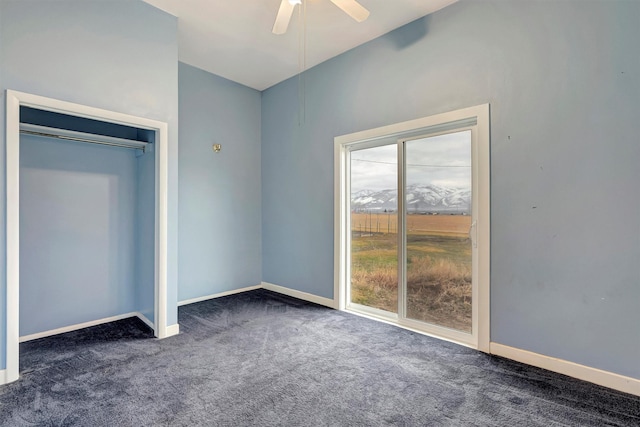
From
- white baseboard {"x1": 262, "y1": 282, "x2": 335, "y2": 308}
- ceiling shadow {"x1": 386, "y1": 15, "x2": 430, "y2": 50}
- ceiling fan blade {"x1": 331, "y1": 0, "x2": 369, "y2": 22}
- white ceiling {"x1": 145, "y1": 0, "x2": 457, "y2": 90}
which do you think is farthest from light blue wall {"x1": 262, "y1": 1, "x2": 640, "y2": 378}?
white baseboard {"x1": 262, "y1": 282, "x2": 335, "y2": 308}

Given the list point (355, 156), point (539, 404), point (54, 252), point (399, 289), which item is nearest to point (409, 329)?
point (399, 289)

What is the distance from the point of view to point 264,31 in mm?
3137

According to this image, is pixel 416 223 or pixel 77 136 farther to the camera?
pixel 416 223

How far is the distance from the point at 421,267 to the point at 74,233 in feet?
11.2

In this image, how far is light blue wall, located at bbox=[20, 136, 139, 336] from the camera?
2809 millimetres

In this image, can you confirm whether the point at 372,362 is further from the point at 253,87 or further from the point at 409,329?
the point at 253,87

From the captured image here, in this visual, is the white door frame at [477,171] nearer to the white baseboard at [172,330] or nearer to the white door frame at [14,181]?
the white baseboard at [172,330]

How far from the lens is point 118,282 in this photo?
3348 millimetres

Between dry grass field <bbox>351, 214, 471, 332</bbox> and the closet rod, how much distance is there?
2.50 m

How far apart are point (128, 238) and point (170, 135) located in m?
1.32

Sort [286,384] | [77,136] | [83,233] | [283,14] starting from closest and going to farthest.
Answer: [286,384] < [283,14] < [77,136] < [83,233]

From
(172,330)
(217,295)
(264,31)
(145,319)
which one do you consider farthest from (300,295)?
(264,31)

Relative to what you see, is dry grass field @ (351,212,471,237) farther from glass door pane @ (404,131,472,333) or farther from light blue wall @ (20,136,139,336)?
light blue wall @ (20,136,139,336)

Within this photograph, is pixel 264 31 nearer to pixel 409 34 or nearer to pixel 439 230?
pixel 409 34
